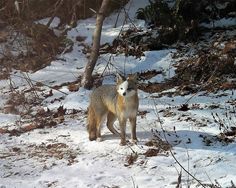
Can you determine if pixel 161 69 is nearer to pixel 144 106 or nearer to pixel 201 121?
pixel 144 106

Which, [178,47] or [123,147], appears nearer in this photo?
[123,147]

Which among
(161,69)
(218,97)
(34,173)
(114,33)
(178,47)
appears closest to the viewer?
(34,173)

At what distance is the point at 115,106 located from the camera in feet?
26.8

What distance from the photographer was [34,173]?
7.60 meters

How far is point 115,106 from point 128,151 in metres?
0.86

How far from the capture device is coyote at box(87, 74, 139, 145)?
783 cm

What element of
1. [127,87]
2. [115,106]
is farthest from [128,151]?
[127,87]

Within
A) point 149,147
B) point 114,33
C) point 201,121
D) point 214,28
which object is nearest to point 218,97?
point 201,121

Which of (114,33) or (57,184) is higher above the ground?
(114,33)

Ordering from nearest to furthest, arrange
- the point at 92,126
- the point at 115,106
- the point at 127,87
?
the point at 127,87
the point at 115,106
the point at 92,126

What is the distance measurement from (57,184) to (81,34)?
960 centimetres

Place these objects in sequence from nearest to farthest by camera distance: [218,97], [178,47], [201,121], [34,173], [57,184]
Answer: [57,184] < [34,173] < [201,121] < [218,97] < [178,47]

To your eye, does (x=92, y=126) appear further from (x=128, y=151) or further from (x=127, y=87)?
(x=127, y=87)

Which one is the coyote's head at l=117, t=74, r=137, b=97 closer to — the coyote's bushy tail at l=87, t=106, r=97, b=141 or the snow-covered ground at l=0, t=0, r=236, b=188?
the snow-covered ground at l=0, t=0, r=236, b=188
